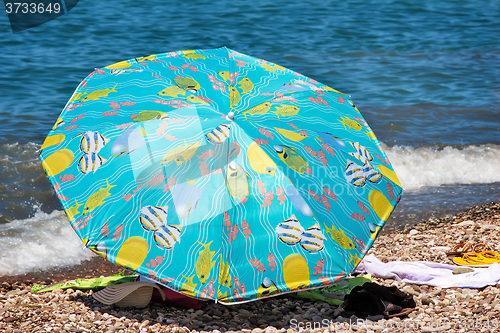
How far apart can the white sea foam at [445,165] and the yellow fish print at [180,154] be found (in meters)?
5.00

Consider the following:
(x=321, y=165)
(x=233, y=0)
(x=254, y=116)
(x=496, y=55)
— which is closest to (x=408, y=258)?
(x=321, y=165)

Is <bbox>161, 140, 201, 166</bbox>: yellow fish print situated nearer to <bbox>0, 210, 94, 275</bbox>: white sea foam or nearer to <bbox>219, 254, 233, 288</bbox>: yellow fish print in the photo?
<bbox>219, 254, 233, 288</bbox>: yellow fish print

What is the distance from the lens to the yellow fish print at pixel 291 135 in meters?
3.17

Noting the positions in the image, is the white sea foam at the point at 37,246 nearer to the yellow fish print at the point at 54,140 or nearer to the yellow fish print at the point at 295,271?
the yellow fish print at the point at 54,140

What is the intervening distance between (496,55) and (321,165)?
12.9 meters

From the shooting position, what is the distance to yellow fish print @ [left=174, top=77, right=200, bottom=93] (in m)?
3.36

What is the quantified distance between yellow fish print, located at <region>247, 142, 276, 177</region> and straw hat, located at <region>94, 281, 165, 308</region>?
45.5 inches

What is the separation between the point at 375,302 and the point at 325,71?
29.1 ft

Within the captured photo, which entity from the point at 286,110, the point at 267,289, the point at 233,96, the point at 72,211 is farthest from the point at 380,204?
the point at 72,211

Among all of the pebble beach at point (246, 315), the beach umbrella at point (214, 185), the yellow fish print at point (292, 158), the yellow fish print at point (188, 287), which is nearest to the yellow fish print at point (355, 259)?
the beach umbrella at point (214, 185)

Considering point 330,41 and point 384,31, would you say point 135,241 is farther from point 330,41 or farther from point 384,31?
point 384,31

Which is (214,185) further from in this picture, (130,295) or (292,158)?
(130,295)

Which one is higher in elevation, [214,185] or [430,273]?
[214,185]

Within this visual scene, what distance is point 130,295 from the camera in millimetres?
3406
